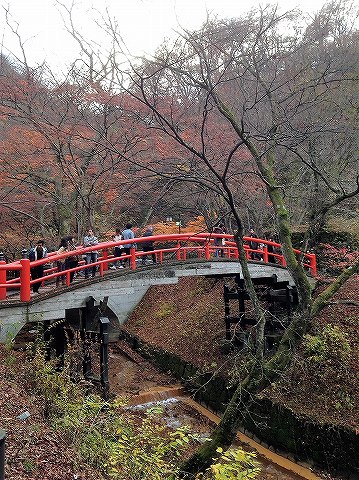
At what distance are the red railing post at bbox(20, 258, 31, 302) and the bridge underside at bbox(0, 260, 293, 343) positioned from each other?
0.18 m

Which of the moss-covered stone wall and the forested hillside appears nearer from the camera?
the moss-covered stone wall

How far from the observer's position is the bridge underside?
945 centimetres

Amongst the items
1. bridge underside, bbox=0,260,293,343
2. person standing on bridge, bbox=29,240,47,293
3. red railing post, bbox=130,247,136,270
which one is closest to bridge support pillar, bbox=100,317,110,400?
bridge underside, bbox=0,260,293,343

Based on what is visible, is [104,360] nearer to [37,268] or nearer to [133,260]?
[133,260]

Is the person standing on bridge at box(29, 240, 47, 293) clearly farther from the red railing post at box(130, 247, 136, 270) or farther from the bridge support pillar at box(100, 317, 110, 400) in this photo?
the red railing post at box(130, 247, 136, 270)

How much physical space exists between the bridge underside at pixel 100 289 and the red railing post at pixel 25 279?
18 cm

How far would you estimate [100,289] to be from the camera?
37.2ft

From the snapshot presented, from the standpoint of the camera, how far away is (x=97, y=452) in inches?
217

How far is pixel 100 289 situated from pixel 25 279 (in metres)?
2.42

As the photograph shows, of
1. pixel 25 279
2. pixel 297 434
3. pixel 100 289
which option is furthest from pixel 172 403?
pixel 25 279

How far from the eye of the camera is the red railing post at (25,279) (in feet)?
29.7

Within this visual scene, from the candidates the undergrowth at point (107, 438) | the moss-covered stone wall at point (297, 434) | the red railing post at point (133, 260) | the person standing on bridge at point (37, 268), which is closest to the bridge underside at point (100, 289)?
the red railing post at point (133, 260)

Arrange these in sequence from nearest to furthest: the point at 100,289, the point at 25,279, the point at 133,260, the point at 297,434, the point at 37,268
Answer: the point at 25,279 < the point at 297,434 < the point at 37,268 < the point at 100,289 < the point at 133,260

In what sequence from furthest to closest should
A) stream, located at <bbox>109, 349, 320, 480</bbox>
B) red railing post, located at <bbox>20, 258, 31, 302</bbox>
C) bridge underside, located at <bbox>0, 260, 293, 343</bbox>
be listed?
stream, located at <bbox>109, 349, 320, 480</bbox>
bridge underside, located at <bbox>0, 260, 293, 343</bbox>
red railing post, located at <bbox>20, 258, 31, 302</bbox>
